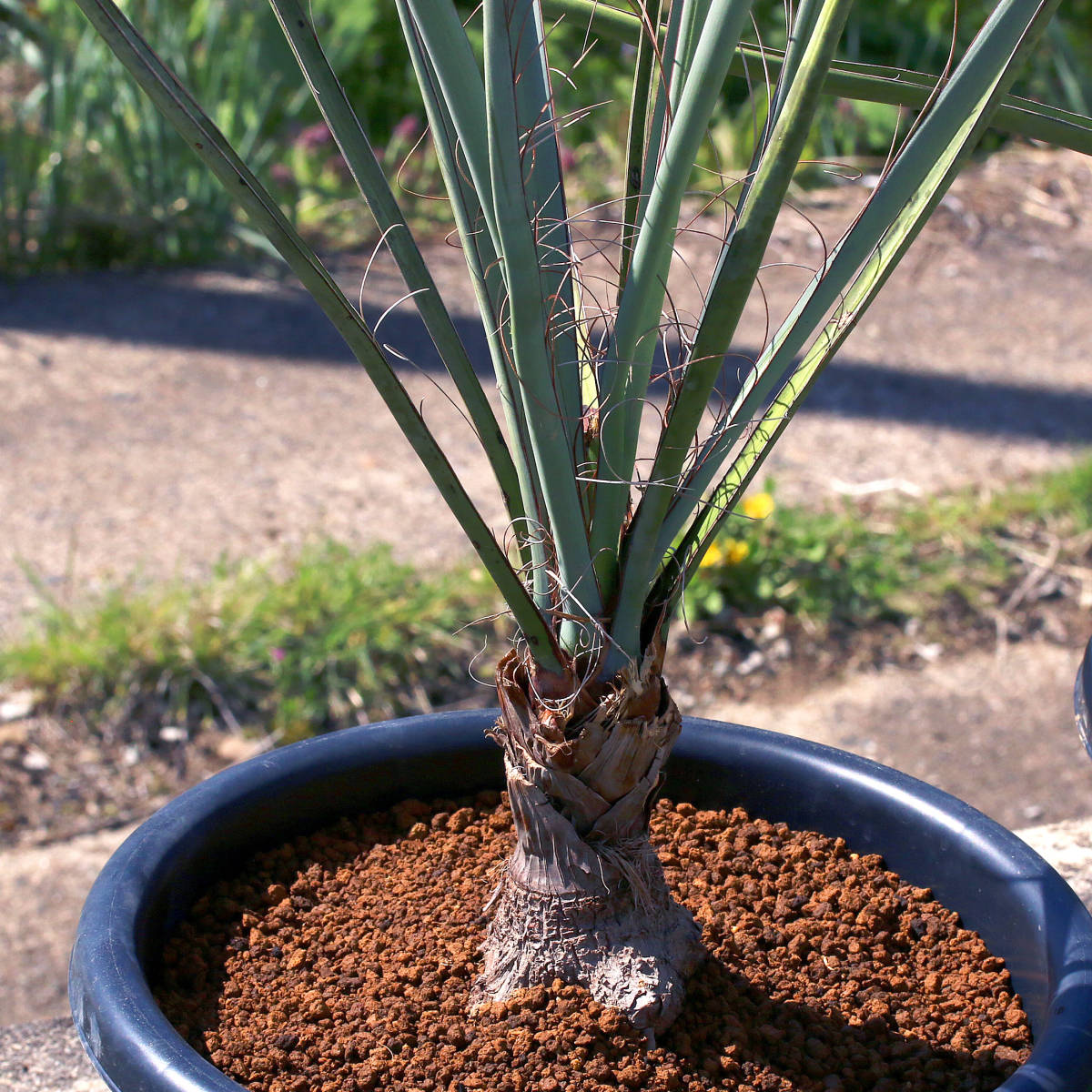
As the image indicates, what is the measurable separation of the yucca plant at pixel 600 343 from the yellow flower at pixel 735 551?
1544 mm

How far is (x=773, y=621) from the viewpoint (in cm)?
240

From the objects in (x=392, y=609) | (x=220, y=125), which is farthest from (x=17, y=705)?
(x=220, y=125)

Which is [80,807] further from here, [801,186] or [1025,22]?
[801,186]

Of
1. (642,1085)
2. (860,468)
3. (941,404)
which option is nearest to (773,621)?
(860,468)

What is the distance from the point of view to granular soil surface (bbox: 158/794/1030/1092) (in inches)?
31.4

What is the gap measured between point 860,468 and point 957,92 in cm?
243

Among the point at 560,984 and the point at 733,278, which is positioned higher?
the point at 733,278

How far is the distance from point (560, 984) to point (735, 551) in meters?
1.61

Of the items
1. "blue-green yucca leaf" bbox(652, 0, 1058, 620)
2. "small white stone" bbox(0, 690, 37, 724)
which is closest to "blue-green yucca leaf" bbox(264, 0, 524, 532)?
"blue-green yucca leaf" bbox(652, 0, 1058, 620)

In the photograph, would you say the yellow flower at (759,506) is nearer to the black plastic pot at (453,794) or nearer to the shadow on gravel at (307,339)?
the shadow on gravel at (307,339)

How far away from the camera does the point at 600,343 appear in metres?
0.76

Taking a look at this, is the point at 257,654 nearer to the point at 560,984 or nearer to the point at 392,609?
the point at 392,609

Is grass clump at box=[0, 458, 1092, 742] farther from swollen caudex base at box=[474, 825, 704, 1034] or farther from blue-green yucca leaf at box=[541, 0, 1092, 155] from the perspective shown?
blue-green yucca leaf at box=[541, 0, 1092, 155]

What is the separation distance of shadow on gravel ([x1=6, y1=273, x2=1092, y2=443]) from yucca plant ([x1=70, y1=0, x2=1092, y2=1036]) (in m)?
2.56
